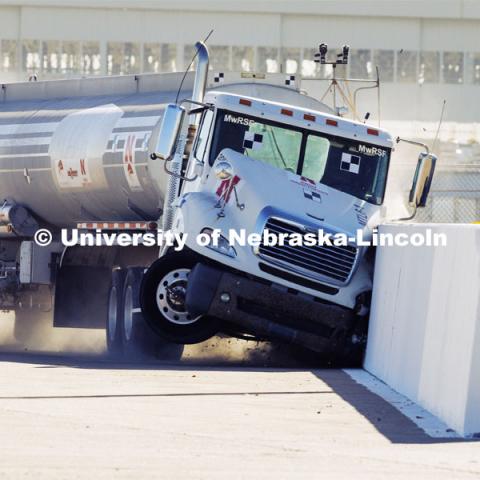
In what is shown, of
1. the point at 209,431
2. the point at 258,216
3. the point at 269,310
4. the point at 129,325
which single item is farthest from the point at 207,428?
A: the point at 129,325

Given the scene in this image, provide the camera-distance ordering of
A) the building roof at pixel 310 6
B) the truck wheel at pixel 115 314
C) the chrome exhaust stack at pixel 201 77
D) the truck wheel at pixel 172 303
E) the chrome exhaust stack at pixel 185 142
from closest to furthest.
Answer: the truck wheel at pixel 172 303 < the chrome exhaust stack at pixel 185 142 < the chrome exhaust stack at pixel 201 77 < the truck wheel at pixel 115 314 < the building roof at pixel 310 6

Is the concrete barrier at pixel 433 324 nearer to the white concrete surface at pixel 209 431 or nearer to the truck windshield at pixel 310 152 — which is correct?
the white concrete surface at pixel 209 431

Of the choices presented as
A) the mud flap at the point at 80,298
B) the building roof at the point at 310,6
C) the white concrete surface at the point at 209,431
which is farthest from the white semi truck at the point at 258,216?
the building roof at the point at 310,6

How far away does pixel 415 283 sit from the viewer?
493 inches

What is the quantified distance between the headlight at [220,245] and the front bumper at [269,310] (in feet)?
0.62

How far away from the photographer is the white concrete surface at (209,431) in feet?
26.9

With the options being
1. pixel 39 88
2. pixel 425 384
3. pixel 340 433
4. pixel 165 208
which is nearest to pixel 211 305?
pixel 165 208

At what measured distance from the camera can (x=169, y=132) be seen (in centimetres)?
1461

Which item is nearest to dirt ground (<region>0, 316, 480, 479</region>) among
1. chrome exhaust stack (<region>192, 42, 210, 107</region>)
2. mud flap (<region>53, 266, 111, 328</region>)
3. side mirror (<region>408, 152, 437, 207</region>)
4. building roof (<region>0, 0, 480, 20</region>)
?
side mirror (<region>408, 152, 437, 207</region>)

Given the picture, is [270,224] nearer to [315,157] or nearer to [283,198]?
[283,198]

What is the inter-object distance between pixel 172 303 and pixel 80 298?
5.65 metres

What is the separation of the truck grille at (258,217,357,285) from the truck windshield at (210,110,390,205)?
2.96ft

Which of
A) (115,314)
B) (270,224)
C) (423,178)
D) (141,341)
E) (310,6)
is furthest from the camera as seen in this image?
(310,6)

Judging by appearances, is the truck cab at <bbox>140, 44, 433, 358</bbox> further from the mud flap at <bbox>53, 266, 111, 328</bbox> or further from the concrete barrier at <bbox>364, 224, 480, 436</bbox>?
the mud flap at <bbox>53, 266, 111, 328</bbox>
